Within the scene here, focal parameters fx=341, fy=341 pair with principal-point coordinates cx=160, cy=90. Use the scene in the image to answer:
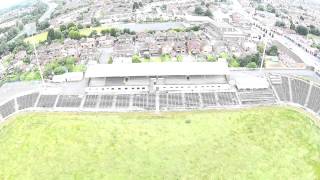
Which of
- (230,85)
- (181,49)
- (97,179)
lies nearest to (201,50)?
(181,49)

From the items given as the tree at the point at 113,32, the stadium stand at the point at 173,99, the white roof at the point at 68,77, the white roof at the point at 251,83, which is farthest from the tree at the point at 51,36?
the white roof at the point at 251,83

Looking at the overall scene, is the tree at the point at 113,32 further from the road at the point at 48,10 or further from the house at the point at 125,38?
the road at the point at 48,10

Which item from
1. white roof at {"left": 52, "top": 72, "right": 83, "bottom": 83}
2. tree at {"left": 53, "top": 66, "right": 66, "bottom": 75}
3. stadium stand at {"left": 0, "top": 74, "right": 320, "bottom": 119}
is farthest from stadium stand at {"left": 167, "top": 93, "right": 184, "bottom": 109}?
tree at {"left": 53, "top": 66, "right": 66, "bottom": 75}

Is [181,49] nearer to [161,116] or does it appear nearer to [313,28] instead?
[161,116]

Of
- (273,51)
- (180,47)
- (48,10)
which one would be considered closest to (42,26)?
(48,10)

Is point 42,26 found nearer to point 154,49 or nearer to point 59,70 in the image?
point 59,70

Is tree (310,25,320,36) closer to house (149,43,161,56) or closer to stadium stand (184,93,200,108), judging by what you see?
house (149,43,161,56)
